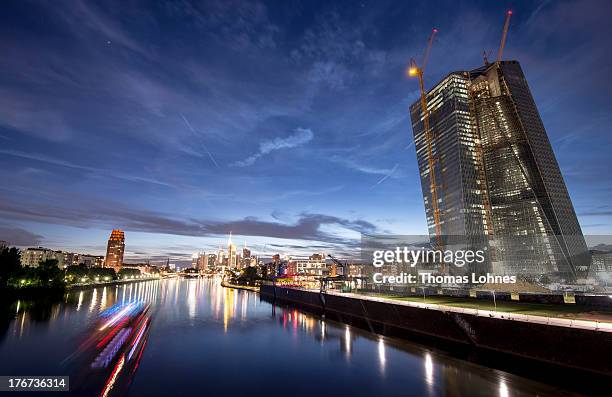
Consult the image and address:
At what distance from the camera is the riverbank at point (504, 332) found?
2436cm

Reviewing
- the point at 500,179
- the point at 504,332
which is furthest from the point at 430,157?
the point at 504,332

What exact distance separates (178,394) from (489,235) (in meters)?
146

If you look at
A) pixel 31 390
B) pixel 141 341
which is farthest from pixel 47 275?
pixel 31 390

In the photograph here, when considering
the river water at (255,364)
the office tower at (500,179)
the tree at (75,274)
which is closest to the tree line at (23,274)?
the tree at (75,274)

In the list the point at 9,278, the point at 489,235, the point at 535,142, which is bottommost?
the point at 9,278

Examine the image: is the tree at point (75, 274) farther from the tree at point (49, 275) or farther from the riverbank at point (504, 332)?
the riverbank at point (504, 332)

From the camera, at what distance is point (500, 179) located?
14162 centimetres

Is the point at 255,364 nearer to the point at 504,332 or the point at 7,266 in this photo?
the point at 504,332

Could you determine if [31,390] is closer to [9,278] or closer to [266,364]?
[266,364]

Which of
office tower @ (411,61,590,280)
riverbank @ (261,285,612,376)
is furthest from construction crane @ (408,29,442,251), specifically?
riverbank @ (261,285,612,376)

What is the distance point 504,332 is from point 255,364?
80.8ft

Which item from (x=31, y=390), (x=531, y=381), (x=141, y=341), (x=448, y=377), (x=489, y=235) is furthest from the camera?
(x=489, y=235)

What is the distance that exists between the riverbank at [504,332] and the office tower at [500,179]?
10129 centimetres

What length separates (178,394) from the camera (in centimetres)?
2231
